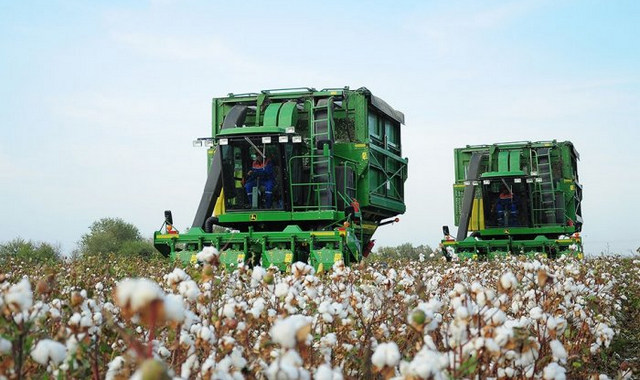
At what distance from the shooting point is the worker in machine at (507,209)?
2133cm

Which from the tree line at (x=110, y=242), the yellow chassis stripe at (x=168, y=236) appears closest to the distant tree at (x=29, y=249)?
the tree line at (x=110, y=242)

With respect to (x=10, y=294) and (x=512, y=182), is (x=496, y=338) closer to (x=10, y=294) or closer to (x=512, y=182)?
(x=10, y=294)

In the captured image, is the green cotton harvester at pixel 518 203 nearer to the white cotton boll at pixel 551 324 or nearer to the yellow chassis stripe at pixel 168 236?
the yellow chassis stripe at pixel 168 236

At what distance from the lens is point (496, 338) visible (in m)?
2.67

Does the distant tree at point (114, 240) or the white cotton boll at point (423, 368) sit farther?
the distant tree at point (114, 240)

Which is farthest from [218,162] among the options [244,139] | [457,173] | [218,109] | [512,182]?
[457,173]

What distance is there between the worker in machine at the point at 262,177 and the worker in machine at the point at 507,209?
949cm

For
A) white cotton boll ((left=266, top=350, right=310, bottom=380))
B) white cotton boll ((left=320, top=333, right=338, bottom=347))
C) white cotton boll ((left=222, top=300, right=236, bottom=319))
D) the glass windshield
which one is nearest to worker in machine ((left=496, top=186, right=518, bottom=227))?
the glass windshield

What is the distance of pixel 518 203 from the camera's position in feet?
69.9

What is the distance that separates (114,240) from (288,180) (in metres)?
18.4

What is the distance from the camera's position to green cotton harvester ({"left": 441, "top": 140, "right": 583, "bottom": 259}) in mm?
20844

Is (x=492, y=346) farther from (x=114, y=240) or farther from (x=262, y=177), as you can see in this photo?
(x=114, y=240)

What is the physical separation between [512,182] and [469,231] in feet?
9.39

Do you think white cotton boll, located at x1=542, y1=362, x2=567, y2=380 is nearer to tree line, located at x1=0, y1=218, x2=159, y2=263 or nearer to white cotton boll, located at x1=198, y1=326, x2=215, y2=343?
white cotton boll, located at x1=198, y1=326, x2=215, y2=343
